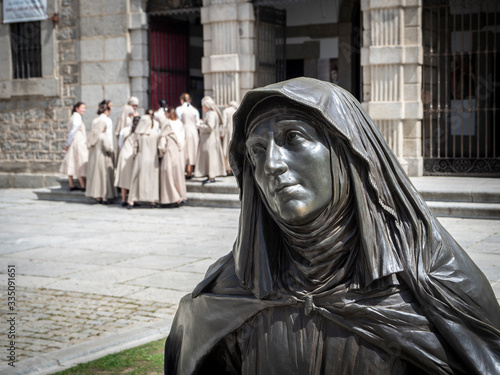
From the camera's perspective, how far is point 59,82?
58.1 ft

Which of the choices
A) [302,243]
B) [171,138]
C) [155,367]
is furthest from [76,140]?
[302,243]

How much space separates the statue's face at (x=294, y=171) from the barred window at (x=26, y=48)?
17.3 meters

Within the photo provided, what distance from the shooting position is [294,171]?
6.47 feet

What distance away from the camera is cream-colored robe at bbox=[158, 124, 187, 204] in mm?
12891

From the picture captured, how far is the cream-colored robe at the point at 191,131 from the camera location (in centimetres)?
1487

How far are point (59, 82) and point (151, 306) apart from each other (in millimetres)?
13034

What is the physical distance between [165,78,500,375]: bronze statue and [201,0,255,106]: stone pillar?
44.2 ft

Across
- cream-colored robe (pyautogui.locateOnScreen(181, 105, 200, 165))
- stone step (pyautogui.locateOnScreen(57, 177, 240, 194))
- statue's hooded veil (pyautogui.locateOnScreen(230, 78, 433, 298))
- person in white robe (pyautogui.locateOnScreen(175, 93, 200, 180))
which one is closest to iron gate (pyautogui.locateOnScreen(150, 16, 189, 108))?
person in white robe (pyautogui.locateOnScreen(175, 93, 200, 180))

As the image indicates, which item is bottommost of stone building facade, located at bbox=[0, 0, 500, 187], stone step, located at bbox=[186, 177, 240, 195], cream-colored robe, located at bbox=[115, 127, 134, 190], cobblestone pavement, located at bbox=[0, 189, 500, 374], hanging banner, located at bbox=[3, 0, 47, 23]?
cobblestone pavement, located at bbox=[0, 189, 500, 374]

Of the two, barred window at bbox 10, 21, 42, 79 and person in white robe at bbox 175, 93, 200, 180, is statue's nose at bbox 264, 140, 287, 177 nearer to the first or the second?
person in white robe at bbox 175, 93, 200, 180

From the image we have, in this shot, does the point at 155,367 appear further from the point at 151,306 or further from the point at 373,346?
the point at 373,346

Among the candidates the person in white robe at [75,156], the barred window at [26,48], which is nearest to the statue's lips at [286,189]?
the person in white robe at [75,156]

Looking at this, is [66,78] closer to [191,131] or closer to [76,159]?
[76,159]

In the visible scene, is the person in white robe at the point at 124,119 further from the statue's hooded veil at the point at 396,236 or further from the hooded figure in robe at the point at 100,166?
the statue's hooded veil at the point at 396,236
